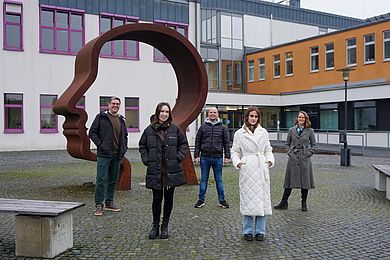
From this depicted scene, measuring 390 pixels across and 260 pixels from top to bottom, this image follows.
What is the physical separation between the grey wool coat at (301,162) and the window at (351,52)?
78.8ft

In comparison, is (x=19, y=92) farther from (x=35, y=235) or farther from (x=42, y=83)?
(x=35, y=235)

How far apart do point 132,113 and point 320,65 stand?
13823 millimetres

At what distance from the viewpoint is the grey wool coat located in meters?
8.14

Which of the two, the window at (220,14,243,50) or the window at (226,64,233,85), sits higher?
the window at (220,14,243,50)

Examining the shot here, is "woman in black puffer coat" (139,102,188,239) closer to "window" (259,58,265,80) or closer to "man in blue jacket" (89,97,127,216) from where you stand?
"man in blue jacket" (89,97,127,216)

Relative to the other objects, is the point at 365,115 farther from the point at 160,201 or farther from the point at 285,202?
the point at 160,201

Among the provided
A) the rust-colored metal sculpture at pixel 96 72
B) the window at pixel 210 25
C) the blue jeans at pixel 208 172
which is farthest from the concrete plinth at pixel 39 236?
the window at pixel 210 25

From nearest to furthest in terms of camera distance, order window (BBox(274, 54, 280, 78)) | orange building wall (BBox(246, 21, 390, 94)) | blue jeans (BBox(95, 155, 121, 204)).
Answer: blue jeans (BBox(95, 155, 121, 204)) < orange building wall (BBox(246, 21, 390, 94)) < window (BBox(274, 54, 280, 78))

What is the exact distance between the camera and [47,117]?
25344 millimetres

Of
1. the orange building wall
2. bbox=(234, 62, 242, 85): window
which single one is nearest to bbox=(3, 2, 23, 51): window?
bbox=(234, 62, 242, 85): window

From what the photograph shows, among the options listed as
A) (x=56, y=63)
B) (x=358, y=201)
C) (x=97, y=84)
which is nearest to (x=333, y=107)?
(x=97, y=84)

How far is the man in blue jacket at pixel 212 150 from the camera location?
27.2 feet

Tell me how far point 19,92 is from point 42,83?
4.34 feet

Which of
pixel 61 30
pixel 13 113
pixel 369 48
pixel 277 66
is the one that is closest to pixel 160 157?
pixel 13 113
